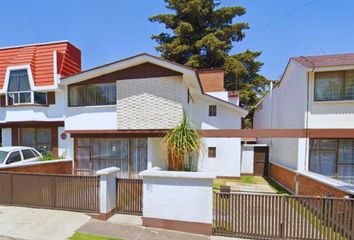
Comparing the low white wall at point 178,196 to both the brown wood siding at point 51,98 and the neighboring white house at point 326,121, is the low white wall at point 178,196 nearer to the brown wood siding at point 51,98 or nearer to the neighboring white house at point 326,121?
the neighboring white house at point 326,121

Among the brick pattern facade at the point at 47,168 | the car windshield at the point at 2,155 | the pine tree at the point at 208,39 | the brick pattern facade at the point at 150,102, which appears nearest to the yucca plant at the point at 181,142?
the brick pattern facade at the point at 150,102

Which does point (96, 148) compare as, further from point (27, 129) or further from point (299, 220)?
point (299, 220)

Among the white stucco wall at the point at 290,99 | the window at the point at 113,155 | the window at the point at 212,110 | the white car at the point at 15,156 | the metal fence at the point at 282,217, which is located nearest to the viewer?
the metal fence at the point at 282,217

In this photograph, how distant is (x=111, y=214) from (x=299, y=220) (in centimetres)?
516

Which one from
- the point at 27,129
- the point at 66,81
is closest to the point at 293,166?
the point at 66,81

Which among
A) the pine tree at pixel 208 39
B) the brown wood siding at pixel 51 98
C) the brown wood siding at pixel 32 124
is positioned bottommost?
the brown wood siding at pixel 32 124

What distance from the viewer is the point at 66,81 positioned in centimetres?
1130

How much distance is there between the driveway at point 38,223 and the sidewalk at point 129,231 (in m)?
0.40

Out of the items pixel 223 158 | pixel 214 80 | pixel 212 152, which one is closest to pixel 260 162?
pixel 223 158

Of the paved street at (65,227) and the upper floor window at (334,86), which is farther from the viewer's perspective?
the upper floor window at (334,86)

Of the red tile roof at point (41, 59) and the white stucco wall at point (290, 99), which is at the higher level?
the red tile roof at point (41, 59)

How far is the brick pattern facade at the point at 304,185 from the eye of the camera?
6932 mm

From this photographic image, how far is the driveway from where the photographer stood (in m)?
5.35

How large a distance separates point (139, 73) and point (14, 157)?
669cm
